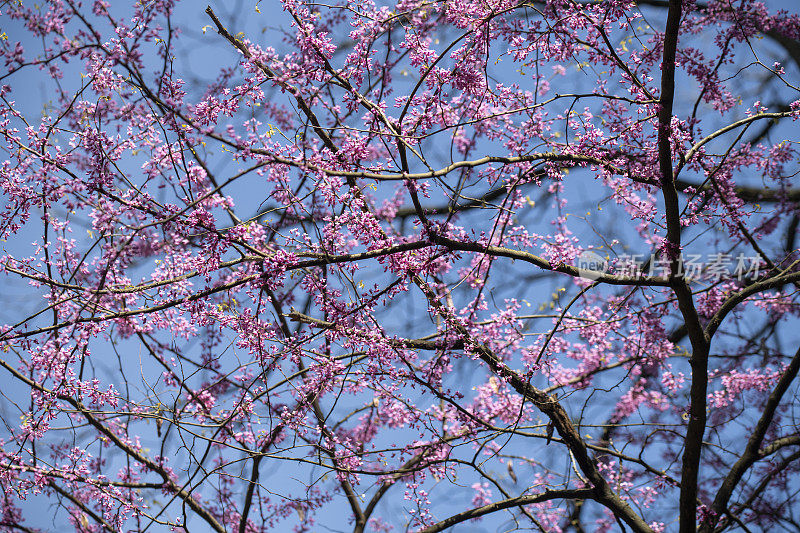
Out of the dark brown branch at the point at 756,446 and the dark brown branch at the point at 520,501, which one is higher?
the dark brown branch at the point at 756,446

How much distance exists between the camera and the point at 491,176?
4477 mm

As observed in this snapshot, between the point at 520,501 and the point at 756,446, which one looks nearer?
the point at 520,501

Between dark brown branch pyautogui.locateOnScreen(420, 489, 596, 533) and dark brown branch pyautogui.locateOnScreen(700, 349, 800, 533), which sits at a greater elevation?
dark brown branch pyautogui.locateOnScreen(700, 349, 800, 533)

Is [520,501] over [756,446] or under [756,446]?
under

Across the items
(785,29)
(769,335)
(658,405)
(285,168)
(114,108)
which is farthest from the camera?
(658,405)

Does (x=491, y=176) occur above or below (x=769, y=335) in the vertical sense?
below

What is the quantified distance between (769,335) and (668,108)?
4.19 metres

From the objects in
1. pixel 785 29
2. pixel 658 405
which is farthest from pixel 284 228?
pixel 658 405

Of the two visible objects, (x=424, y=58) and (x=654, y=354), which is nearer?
(x=424, y=58)

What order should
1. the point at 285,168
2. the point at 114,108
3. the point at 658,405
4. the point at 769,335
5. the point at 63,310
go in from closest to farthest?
the point at 285,168 < the point at 114,108 < the point at 63,310 < the point at 769,335 < the point at 658,405

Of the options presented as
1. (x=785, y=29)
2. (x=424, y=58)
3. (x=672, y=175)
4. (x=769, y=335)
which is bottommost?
(x=672, y=175)

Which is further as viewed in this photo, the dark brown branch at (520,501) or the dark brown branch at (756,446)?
the dark brown branch at (756,446)

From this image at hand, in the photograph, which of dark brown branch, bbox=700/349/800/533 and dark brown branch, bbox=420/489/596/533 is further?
dark brown branch, bbox=700/349/800/533

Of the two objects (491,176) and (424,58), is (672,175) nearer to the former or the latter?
(491,176)
